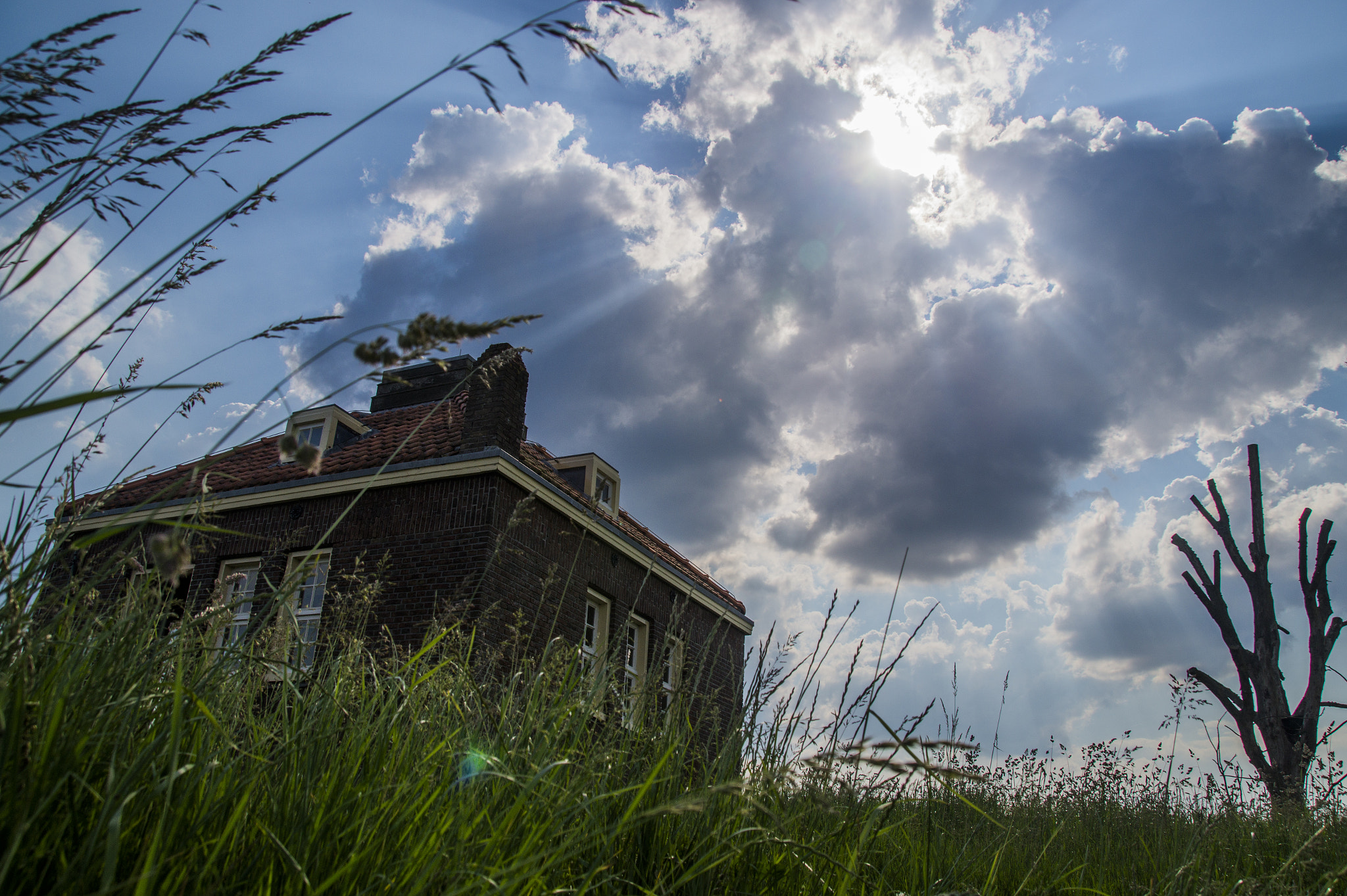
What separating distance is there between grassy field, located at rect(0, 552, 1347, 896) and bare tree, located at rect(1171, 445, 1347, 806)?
24.5ft

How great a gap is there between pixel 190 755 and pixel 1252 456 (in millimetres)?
12233

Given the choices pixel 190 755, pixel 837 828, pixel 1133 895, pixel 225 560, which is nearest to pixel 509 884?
pixel 190 755

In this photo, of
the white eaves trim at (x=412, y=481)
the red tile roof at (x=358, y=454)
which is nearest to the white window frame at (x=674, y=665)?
the white eaves trim at (x=412, y=481)

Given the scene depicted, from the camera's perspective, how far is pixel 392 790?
1712mm

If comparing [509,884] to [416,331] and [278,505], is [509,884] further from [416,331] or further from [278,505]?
[278,505]

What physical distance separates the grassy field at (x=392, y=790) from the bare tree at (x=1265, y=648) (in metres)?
7.46

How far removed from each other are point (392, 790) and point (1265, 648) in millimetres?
10943

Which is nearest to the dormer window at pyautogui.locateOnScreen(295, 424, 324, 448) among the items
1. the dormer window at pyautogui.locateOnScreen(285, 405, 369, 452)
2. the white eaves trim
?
the dormer window at pyautogui.locateOnScreen(285, 405, 369, 452)

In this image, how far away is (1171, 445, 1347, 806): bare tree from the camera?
910 cm

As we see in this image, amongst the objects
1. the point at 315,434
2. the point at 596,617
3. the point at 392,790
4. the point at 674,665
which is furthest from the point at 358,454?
the point at 392,790

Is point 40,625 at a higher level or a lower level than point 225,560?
lower

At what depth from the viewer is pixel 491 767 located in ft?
5.85

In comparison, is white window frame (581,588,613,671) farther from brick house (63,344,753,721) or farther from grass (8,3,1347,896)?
grass (8,3,1347,896)

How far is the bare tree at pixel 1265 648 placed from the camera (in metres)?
9.10
